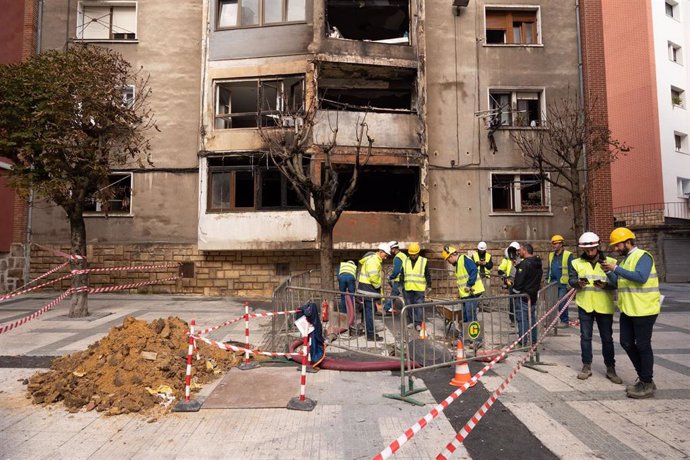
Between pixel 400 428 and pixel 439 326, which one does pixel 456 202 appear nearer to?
pixel 439 326

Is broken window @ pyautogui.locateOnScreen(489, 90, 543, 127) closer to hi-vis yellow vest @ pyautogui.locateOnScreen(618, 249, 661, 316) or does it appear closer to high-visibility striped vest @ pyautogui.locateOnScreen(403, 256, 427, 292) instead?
high-visibility striped vest @ pyautogui.locateOnScreen(403, 256, 427, 292)

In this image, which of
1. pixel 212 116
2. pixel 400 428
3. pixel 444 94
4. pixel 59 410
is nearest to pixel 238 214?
pixel 212 116

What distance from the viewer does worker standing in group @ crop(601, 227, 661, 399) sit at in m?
4.80

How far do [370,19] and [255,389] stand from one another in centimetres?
1543

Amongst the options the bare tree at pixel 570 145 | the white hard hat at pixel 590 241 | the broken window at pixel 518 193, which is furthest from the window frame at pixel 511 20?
the white hard hat at pixel 590 241

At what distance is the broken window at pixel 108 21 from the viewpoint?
51.9 ft

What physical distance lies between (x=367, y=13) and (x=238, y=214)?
9.18 m

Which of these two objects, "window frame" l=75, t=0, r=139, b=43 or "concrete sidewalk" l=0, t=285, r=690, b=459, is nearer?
"concrete sidewalk" l=0, t=285, r=690, b=459

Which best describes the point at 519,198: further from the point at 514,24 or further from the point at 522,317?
the point at 522,317

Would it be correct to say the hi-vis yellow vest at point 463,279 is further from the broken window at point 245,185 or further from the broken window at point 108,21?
the broken window at point 108,21

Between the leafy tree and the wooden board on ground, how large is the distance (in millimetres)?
6633

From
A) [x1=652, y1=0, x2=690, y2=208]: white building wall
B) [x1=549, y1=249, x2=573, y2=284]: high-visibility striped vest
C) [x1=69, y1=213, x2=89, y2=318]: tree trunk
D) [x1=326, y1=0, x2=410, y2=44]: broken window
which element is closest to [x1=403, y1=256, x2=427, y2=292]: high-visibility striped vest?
[x1=549, y1=249, x2=573, y2=284]: high-visibility striped vest

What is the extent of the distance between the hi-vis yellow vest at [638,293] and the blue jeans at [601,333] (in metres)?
0.46

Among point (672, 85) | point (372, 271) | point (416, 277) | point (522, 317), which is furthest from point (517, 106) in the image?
point (672, 85)
